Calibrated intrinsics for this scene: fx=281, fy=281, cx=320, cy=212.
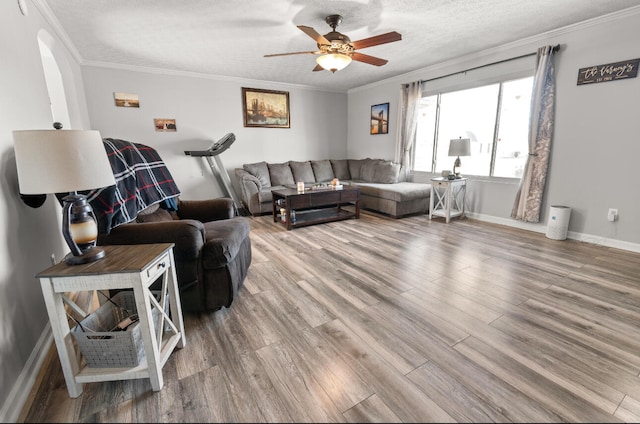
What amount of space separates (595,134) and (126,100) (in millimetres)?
6175

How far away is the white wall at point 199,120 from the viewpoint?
4242 millimetres

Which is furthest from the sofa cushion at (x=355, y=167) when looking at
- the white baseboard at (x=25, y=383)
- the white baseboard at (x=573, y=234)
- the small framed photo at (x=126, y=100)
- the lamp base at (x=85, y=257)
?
the white baseboard at (x=25, y=383)

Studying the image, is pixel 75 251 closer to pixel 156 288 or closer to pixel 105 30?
pixel 156 288

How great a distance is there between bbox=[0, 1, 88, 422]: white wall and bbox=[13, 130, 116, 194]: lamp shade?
1.14 ft

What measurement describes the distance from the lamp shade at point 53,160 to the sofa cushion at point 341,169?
4.99m

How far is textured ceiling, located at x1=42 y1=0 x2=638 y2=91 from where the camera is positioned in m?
2.53

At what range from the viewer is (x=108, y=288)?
3.92ft

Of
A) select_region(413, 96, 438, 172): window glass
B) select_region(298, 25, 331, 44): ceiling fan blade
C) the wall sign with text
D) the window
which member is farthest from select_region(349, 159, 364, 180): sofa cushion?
the wall sign with text

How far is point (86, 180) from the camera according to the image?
1.22m

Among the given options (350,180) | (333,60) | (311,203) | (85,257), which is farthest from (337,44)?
(350,180)

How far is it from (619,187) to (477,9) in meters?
2.39

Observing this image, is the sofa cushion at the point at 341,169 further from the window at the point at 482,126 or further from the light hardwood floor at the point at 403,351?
the light hardwood floor at the point at 403,351

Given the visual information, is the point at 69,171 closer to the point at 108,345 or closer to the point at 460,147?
the point at 108,345

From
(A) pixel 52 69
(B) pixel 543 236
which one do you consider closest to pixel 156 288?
(A) pixel 52 69
